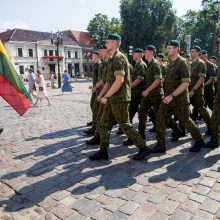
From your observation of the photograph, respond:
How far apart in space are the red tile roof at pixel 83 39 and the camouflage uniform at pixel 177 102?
222ft

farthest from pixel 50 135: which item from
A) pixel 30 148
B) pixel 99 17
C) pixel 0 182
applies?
pixel 99 17

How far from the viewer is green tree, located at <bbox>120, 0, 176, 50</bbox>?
41.9 meters

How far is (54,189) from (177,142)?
314 centimetres

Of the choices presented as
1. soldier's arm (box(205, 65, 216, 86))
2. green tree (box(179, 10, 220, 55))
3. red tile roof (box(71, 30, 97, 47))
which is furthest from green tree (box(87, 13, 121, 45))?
soldier's arm (box(205, 65, 216, 86))

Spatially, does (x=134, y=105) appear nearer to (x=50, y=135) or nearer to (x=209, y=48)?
(x=50, y=135)

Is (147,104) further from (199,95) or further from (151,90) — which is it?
(199,95)

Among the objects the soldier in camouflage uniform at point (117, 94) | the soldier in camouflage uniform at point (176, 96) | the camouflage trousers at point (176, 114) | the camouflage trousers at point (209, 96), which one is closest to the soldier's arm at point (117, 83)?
the soldier in camouflage uniform at point (117, 94)

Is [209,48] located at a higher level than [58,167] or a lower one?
higher

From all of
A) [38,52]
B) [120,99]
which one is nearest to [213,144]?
[120,99]

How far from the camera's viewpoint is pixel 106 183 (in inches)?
163

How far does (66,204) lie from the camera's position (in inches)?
141

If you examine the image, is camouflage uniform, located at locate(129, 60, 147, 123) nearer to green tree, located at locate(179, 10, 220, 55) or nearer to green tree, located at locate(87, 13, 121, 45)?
green tree, located at locate(179, 10, 220, 55)

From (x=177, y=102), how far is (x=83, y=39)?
228 feet

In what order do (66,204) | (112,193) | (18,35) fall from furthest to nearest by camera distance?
(18,35), (112,193), (66,204)
